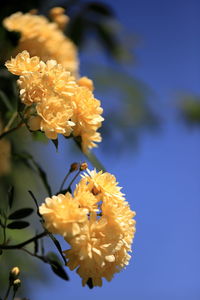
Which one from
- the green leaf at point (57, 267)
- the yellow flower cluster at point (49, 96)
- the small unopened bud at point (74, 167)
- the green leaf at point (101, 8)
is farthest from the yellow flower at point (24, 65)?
the green leaf at point (101, 8)

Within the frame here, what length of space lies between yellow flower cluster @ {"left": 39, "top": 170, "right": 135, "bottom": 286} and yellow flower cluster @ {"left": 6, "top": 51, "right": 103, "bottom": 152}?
0.11 meters

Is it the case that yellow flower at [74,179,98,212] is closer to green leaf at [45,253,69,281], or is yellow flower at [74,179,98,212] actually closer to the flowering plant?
the flowering plant

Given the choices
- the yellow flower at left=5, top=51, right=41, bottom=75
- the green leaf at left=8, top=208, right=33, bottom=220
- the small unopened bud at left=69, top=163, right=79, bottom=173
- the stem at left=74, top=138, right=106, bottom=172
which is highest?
the yellow flower at left=5, top=51, right=41, bottom=75

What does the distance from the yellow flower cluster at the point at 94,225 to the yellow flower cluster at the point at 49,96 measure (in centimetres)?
11

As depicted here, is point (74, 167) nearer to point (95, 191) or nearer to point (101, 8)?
point (95, 191)

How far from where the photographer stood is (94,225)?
755 mm

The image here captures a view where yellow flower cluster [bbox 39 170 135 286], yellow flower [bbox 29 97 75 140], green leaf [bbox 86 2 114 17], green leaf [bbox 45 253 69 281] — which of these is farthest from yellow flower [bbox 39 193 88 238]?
green leaf [bbox 86 2 114 17]

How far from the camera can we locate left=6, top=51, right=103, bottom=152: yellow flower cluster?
0.83 m

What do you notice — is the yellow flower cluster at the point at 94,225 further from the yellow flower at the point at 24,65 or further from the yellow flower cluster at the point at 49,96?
the yellow flower at the point at 24,65

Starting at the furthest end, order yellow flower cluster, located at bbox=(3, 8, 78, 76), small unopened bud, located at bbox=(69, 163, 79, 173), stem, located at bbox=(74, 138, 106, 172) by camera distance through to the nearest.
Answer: yellow flower cluster, located at bbox=(3, 8, 78, 76)
stem, located at bbox=(74, 138, 106, 172)
small unopened bud, located at bbox=(69, 163, 79, 173)

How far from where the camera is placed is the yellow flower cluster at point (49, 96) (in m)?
0.83

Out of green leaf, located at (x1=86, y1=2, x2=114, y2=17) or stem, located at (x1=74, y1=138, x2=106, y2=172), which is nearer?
stem, located at (x1=74, y1=138, x2=106, y2=172)

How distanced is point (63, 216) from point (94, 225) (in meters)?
0.06

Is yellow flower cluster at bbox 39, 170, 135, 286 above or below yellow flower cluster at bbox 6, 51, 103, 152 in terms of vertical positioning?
below
